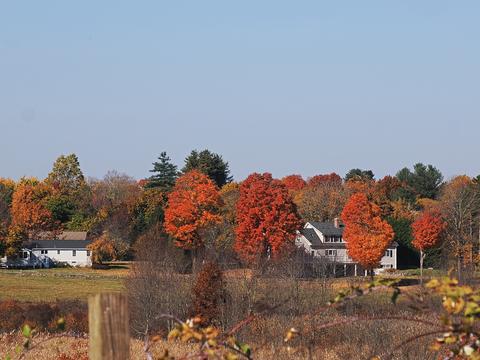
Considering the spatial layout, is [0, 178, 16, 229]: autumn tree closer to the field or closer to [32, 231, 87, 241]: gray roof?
[32, 231, 87, 241]: gray roof

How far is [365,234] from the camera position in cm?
7469

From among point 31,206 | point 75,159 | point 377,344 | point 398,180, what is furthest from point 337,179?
point 377,344

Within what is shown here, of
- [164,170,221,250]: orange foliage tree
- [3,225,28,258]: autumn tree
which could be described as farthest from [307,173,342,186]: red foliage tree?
[3,225,28,258]: autumn tree

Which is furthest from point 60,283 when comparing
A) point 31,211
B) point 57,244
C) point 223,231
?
point 31,211

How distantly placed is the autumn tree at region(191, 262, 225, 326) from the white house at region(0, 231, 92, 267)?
176 feet

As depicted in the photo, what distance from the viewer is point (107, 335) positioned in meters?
3.94

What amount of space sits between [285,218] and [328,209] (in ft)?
87.8

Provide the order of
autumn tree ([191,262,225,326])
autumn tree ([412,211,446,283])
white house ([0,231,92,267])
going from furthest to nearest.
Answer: white house ([0,231,92,267]), autumn tree ([412,211,446,283]), autumn tree ([191,262,225,326])

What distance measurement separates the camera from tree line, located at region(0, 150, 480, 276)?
7438 centimetres

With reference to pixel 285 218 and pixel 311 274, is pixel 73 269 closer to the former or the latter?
pixel 285 218

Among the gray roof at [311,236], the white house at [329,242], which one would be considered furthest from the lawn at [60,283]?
the gray roof at [311,236]

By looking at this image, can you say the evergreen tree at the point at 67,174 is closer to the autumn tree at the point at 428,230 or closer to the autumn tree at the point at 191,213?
the autumn tree at the point at 191,213

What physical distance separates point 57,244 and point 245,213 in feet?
77.1

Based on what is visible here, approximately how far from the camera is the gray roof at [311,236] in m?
86.0
